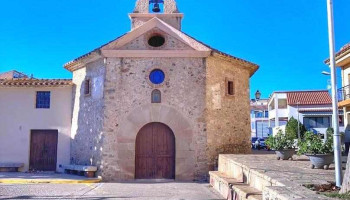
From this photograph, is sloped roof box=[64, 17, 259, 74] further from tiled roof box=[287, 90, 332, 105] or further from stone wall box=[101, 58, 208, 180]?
tiled roof box=[287, 90, 332, 105]

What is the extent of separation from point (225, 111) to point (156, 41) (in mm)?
4187

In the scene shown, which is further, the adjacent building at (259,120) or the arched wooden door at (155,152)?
the adjacent building at (259,120)

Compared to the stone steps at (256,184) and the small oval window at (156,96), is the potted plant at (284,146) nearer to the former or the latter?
the stone steps at (256,184)

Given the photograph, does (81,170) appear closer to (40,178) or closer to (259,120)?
(40,178)

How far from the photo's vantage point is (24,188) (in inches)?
448

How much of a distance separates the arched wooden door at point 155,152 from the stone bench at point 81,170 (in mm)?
1791

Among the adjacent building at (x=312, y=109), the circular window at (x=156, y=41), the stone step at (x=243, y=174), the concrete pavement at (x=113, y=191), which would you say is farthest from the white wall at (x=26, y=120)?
the adjacent building at (x=312, y=109)

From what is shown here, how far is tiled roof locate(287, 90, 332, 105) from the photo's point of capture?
36938mm

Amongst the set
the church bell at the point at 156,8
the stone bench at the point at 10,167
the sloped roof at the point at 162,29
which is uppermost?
the church bell at the point at 156,8

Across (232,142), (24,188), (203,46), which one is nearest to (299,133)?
(232,142)

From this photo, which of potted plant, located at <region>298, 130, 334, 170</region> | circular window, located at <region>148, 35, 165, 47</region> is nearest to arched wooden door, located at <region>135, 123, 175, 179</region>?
circular window, located at <region>148, 35, 165, 47</region>

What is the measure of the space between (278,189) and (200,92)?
8.41 meters

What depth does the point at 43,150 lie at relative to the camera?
51.5ft

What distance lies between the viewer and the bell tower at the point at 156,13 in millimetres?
15773
